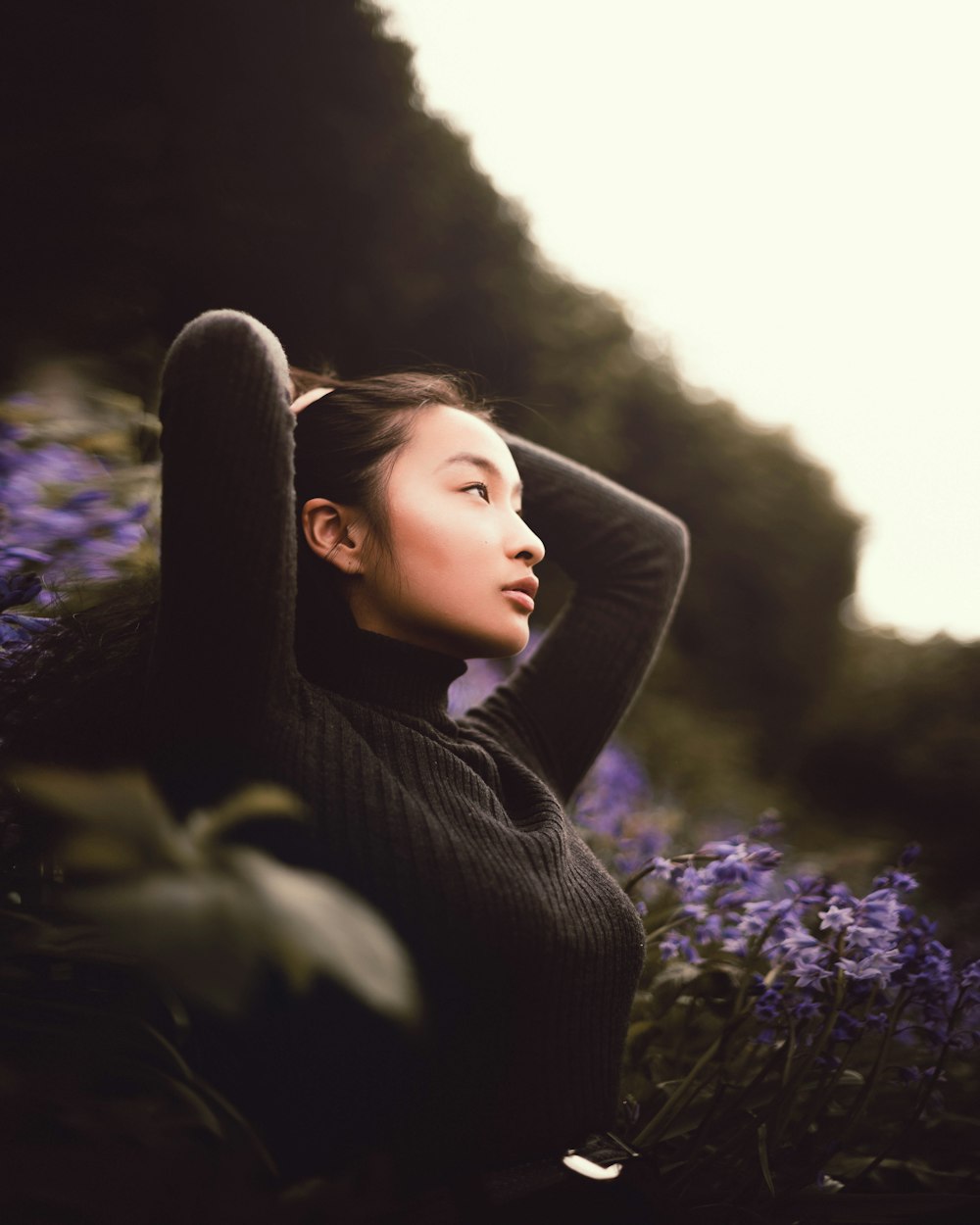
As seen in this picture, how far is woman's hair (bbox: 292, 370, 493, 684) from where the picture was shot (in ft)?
4.17

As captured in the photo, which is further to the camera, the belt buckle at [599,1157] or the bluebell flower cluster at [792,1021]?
the bluebell flower cluster at [792,1021]

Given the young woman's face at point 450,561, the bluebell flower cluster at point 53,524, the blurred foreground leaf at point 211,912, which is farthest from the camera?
the bluebell flower cluster at point 53,524

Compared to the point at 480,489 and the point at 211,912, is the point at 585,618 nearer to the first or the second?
the point at 480,489

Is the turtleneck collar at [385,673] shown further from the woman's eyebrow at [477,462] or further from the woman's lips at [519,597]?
the woman's eyebrow at [477,462]

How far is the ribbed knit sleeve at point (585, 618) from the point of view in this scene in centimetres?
159

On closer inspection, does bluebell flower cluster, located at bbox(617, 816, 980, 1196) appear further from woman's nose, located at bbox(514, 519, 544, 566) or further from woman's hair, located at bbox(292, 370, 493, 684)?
woman's hair, located at bbox(292, 370, 493, 684)

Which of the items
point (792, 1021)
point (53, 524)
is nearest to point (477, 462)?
point (53, 524)

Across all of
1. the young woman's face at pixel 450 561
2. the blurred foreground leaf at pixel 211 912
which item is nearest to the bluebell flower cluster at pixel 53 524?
the young woman's face at pixel 450 561

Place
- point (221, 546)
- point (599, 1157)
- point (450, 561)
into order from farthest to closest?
point (450, 561), point (599, 1157), point (221, 546)

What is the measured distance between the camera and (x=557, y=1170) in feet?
→ 3.49

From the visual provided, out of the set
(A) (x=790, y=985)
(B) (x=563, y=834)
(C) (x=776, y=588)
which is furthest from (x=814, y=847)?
(B) (x=563, y=834)

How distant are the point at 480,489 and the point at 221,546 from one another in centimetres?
46

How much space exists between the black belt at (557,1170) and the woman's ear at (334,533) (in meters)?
0.79

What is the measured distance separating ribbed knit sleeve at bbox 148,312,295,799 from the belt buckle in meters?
0.63
